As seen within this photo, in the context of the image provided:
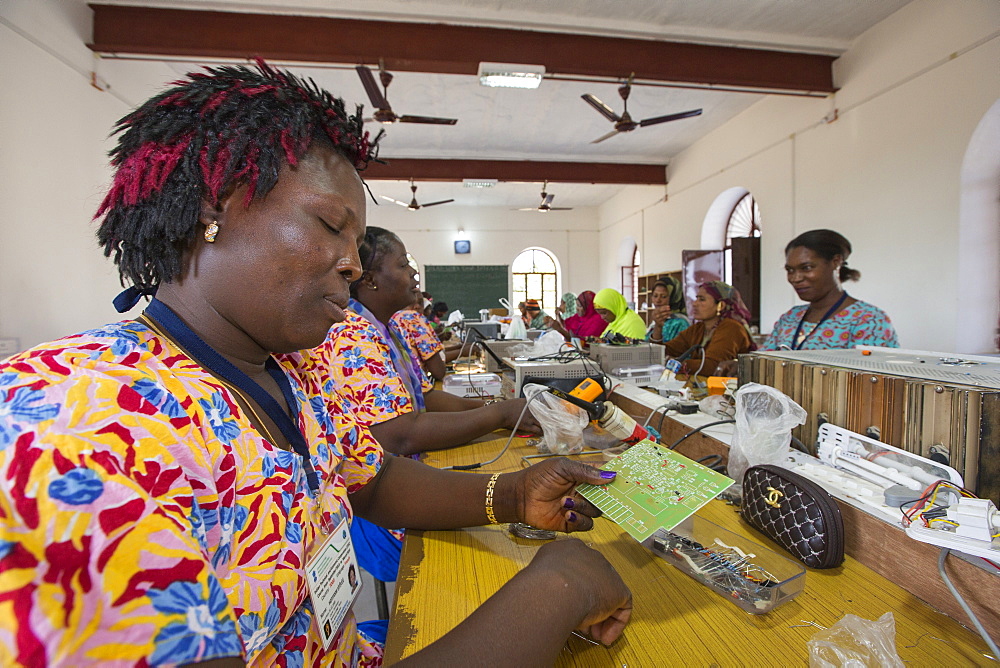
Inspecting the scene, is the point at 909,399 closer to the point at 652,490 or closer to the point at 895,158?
the point at 652,490

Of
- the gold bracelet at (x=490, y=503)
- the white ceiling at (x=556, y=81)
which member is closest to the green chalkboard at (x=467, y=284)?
the white ceiling at (x=556, y=81)

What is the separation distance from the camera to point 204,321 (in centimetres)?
62

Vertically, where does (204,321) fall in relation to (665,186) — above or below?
below

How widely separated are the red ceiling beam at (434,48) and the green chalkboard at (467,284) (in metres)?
7.39

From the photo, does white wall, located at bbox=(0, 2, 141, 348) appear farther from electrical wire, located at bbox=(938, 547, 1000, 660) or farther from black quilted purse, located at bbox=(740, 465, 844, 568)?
electrical wire, located at bbox=(938, 547, 1000, 660)

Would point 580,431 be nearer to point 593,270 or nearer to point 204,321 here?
point 204,321

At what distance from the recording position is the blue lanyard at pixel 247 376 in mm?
595

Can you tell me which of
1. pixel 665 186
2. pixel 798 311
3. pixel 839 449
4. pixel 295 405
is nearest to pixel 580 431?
pixel 839 449

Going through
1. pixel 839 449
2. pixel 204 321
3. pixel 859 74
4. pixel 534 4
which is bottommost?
pixel 839 449

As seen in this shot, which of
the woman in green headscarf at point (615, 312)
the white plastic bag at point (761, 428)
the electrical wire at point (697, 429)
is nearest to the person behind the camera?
the white plastic bag at point (761, 428)

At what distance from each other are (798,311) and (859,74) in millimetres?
3283

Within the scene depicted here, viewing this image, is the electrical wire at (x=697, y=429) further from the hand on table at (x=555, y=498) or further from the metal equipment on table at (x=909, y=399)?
the hand on table at (x=555, y=498)

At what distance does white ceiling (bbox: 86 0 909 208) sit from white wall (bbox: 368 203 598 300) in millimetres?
3631

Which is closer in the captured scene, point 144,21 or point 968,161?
point 968,161
